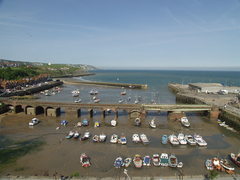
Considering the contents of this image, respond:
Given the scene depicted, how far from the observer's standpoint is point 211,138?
3575 cm

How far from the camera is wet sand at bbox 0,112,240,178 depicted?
77.5 feet

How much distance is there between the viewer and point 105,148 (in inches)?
1194

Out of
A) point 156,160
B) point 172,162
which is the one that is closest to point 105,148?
point 156,160

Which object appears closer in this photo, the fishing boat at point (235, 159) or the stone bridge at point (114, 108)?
the fishing boat at point (235, 159)

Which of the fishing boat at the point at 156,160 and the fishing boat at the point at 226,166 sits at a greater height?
the fishing boat at the point at 226,166

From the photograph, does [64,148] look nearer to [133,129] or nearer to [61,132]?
[61,132]

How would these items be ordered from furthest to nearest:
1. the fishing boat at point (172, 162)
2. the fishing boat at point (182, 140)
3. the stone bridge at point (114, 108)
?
the stone bridge at point (114, 108), the fishing boat at point (182, 140), the fishing boat at point (172, 162)

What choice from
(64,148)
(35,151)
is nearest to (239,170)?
Answer: (64,148)

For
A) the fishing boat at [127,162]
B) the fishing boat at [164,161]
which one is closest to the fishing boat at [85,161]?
the fishing boat at [127,162]

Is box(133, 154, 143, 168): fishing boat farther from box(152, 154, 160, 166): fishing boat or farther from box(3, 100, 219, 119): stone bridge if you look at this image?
box(3, 100, 219, 119): stone bridge

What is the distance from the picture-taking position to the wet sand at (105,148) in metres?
23.6

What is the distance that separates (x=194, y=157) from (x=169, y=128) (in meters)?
13.5

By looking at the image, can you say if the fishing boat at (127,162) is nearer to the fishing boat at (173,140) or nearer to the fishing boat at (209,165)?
the fishing boat at (209,165)

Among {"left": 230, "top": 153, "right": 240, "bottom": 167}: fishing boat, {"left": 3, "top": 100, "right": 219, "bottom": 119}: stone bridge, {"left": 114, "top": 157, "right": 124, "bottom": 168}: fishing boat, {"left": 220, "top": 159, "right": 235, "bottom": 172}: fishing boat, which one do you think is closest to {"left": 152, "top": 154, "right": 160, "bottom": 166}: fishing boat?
{"left": 114, "top": 157, "right": 124, "bottom": 168}: fishing boat
